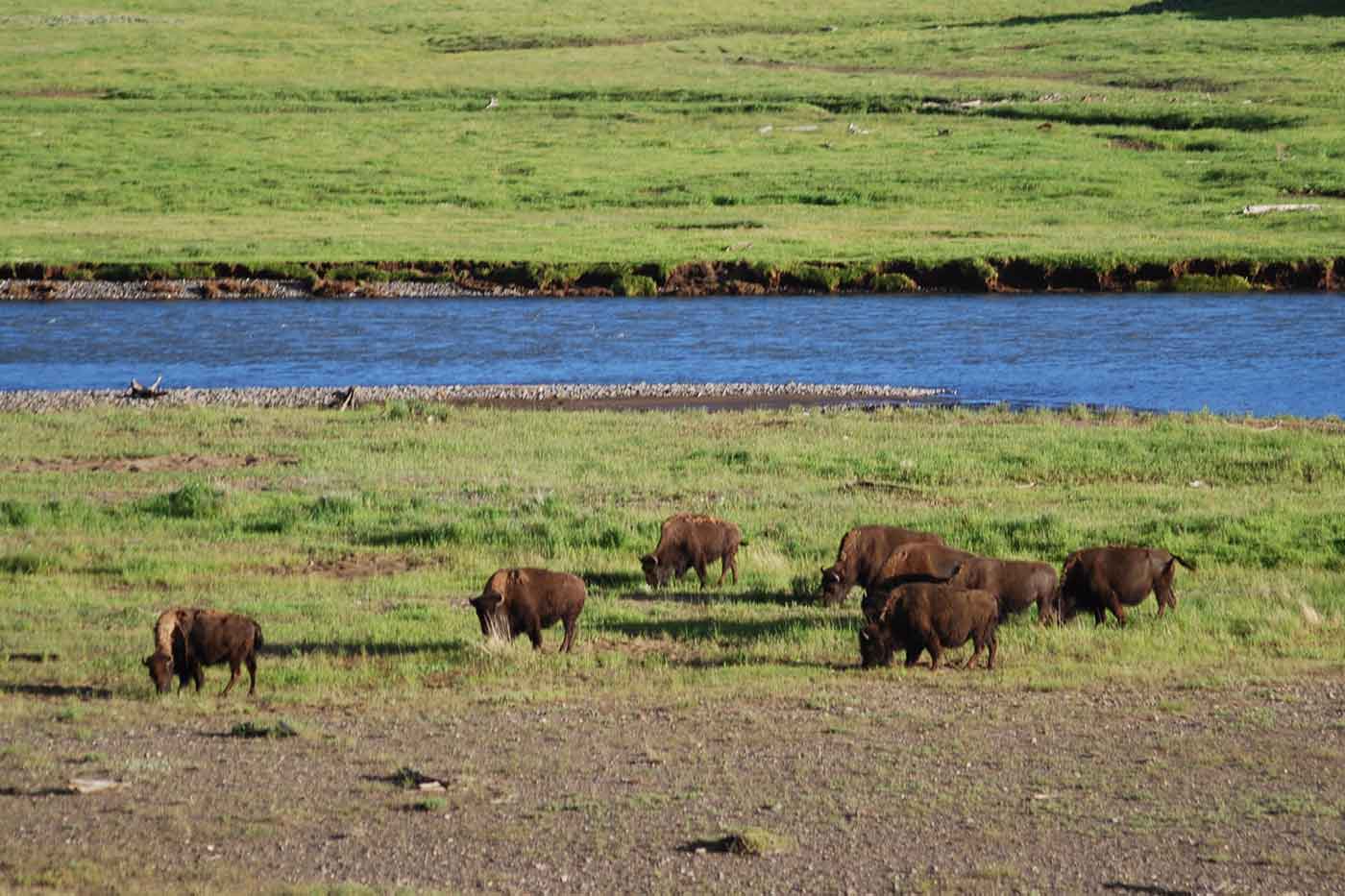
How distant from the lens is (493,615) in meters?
13.5

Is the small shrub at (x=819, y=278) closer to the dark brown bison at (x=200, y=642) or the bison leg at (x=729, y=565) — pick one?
the bison leg at (x=729, y=565)

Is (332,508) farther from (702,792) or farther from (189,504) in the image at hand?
(702,792)

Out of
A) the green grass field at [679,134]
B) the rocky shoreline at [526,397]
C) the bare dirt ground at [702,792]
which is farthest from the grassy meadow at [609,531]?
the green grass field at [679,134]

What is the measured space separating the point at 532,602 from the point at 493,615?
33 cm

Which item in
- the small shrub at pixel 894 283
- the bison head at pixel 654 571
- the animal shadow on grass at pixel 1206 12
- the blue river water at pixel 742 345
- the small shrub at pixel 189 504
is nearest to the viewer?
the bison head at pixel 654 571

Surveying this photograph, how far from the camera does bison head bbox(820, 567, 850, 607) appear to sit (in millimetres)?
14844

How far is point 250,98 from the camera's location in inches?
3452

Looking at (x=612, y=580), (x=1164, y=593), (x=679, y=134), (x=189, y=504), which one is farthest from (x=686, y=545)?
(x=679, y=134)

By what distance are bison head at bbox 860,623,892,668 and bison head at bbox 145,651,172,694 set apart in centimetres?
483

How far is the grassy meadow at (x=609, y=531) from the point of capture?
13242 millimetres

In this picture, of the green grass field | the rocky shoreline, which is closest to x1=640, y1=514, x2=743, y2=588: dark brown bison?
the rocky shoreline

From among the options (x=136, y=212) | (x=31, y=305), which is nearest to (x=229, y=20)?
(x=136, y=212)

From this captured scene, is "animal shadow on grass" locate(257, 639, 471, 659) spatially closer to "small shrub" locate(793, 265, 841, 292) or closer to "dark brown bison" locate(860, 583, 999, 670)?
"dark brown bison" locate(860, 583, 999, 670)

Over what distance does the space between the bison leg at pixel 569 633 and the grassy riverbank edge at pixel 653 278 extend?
34888mm
